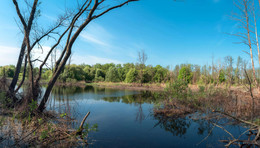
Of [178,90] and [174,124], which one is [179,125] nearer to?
Result: [174,124]

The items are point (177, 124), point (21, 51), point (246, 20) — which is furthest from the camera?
point (246, 20)

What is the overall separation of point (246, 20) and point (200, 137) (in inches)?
340

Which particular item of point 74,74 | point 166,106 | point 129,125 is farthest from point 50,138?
point 74,74

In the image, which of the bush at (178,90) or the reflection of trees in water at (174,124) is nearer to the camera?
the reflection of trees in water at (174,124)

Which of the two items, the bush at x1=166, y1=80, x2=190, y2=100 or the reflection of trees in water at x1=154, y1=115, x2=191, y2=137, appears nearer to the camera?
the reflection of trees in water at x1=154, y1=115, x2=191, y2=137

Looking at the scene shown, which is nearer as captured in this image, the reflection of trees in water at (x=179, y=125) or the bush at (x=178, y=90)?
the reflection of trees in water at (x=179, y=125)

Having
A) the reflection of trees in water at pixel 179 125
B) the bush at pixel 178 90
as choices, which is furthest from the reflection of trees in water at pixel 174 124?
the bush at pixel 178 90

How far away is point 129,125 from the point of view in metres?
7.22

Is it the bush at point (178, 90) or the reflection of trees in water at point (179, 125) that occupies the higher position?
the bush at point (178, 90)

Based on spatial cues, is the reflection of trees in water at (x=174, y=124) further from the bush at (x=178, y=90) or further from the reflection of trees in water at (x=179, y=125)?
the bush at (x=178, y=90)

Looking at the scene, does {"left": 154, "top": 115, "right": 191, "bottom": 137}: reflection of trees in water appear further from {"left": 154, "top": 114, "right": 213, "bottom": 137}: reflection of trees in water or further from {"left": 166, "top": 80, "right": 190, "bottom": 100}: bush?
{"left": 166, "top": 80, "right": 190, "bottom": 100}: bush

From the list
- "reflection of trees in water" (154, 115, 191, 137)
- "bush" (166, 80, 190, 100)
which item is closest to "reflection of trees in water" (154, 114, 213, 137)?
"reflection of trees in water" (154, 115, 191, 137)

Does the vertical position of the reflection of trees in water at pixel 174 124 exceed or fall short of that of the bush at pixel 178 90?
it falls short

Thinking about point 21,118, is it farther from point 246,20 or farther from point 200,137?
point 246,20
